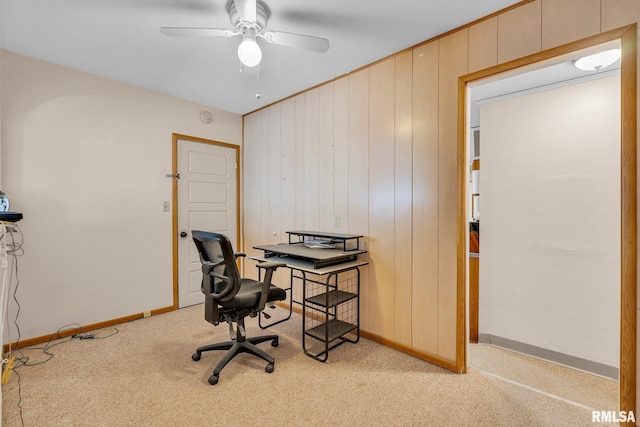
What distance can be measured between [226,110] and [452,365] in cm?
378

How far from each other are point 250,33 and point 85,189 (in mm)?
2292

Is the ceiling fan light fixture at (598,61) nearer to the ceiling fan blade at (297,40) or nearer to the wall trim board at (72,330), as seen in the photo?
the ceiling fan blade at (297,40)

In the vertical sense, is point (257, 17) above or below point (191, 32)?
above

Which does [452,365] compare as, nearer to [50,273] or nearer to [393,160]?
[393,160]

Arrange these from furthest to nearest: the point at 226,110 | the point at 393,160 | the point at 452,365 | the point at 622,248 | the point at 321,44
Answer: the point at 226,110
the point at 393,160
the point at 452,365
the point at 321,44
the point at 622,248

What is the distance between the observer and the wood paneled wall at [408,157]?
1869 millimetres

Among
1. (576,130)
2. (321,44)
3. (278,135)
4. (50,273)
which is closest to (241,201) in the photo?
(278,135)

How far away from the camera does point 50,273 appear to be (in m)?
2.65

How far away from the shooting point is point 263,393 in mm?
1910

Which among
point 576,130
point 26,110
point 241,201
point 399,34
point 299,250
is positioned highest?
point 399,34

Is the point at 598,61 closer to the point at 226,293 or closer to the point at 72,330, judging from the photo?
the point at 226,293

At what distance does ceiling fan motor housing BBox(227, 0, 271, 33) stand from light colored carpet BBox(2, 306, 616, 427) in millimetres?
2340

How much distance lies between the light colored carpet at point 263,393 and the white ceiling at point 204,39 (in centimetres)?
253
